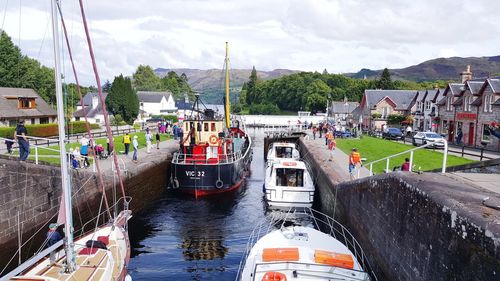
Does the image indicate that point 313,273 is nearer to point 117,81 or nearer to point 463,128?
point 463,128

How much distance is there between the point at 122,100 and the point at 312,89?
61112 millimetres

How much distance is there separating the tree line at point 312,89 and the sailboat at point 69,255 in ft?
298

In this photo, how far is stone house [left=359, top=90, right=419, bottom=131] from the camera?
62688mm

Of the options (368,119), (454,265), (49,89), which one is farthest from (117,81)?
(454,265)

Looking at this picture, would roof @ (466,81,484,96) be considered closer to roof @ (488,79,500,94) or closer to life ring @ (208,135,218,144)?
roof @ (488,79,500,94)

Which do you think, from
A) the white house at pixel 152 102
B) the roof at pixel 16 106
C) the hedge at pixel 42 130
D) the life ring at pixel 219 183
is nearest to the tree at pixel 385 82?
the white house at pixel 152 102

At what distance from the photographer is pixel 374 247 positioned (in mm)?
11227

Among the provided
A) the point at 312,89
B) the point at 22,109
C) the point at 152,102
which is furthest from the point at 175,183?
the point at 312,89

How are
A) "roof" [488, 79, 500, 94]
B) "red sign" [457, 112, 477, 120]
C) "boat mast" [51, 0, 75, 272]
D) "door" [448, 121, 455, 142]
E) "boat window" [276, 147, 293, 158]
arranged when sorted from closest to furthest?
"boat mast" [51, 0, 75, 272] → "roof" [488, 79, 500, 94] → "boat window" [276, 147, 293, 158] → "red sign" [457, 112, 477, 120] → "door" [448, 121, 455, 142]

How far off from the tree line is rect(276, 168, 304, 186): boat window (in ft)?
255

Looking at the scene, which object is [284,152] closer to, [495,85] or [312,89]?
[495,85]

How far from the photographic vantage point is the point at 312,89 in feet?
371

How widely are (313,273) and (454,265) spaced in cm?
326

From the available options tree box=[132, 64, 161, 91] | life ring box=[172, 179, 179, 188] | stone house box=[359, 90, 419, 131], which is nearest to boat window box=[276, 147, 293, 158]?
life ring box=[172, 179, 179, 188]
